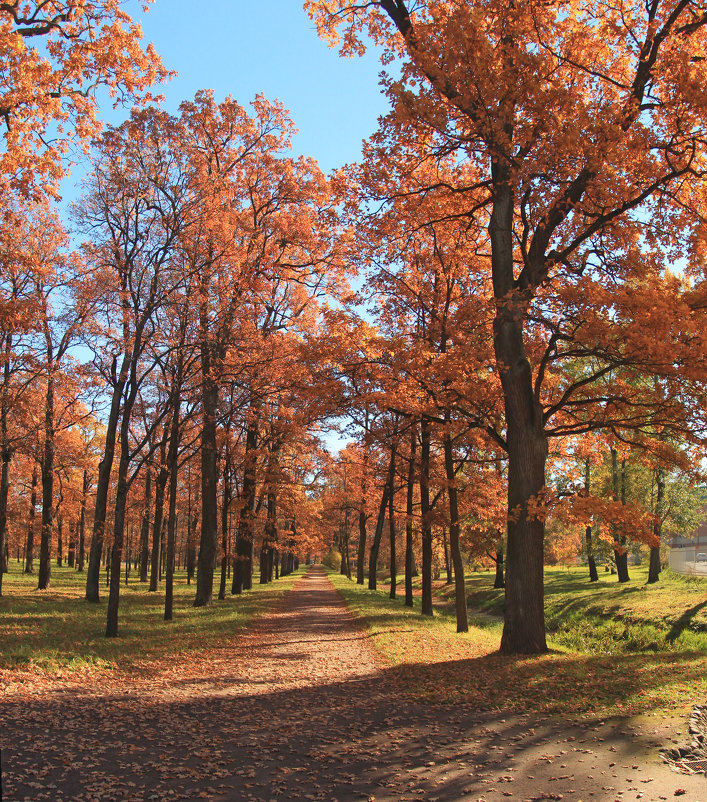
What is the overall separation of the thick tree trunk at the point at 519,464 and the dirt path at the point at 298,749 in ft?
9.30

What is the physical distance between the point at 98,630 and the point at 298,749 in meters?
9.22

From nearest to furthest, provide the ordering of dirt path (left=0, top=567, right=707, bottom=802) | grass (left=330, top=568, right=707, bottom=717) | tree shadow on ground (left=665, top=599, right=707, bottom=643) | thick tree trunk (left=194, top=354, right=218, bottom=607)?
1. dirt path (left=0, top=567, right=707, bottom=802)
2. grass (left=330, top=568, right=707, bottom=717)
3. tree shadow on ground (left=665, top=599, right=707, bottom=643)
4. thick tree trunk (left=194, top=354, right=218, bottom=607)

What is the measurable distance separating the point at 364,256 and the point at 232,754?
395 inches

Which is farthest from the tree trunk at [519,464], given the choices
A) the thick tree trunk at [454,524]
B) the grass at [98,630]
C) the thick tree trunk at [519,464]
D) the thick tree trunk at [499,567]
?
the thick tree trunk at [499,567]

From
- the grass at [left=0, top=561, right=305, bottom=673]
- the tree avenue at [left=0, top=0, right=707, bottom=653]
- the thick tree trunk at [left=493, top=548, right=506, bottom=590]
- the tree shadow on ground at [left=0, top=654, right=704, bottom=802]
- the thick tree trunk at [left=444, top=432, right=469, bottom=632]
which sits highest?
the tree avenue at [left=0, top=0, right=707, bottom=653]

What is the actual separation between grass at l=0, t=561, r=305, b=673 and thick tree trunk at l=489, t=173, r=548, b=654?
6.23 metres

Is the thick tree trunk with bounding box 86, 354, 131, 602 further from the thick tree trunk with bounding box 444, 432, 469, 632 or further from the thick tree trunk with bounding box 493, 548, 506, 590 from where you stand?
the thick tree trunk with bounding box 493, 548, 506, 590

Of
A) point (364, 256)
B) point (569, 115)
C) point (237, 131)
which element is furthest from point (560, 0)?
point (237, 131)

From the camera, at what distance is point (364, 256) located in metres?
12.9

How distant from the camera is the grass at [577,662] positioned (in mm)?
6695

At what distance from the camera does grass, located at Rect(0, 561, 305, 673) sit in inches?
374

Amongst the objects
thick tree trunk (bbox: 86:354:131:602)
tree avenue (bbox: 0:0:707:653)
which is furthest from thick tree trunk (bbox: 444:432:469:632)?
thick tree trunk (bbox: 86:354:131:602)

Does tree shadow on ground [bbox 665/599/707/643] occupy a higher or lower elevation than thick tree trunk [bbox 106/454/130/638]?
lower

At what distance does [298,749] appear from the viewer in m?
5.64
